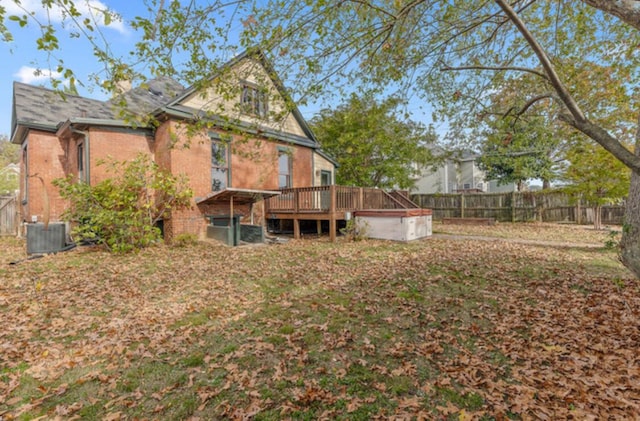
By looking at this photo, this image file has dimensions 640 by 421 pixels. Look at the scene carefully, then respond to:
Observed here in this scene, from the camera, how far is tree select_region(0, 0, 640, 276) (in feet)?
12.2

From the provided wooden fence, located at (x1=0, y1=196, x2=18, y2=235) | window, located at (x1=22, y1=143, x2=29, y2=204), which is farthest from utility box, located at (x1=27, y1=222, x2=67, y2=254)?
wooden fence, located at (x1=0, y1=196, x2=18, y2=235)

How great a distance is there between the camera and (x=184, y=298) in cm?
502

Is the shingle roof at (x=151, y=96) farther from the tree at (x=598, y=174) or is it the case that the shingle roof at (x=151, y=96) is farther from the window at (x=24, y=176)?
the tree at (x=598, y=174)

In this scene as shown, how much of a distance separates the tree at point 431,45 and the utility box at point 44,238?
711 centimetres

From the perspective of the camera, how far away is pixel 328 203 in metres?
11.1

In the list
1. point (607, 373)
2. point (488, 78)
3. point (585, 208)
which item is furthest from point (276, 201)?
point (585, 208)

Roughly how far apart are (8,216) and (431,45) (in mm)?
18669

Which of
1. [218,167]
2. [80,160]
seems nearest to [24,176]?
[80,160]

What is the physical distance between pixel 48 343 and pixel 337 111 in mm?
17331

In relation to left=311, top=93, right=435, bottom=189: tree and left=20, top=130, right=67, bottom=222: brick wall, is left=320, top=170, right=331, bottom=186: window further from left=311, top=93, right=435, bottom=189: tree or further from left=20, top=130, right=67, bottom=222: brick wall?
left=20, top=130, right=67, bottom=222: brick wall

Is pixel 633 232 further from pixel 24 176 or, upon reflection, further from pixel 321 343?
pixel 24 176

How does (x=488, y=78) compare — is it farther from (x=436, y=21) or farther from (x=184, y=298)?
(x=184, y=298)

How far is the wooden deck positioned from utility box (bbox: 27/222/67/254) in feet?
22.5

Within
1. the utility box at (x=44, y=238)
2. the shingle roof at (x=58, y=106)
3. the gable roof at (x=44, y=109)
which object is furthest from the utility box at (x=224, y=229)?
the gable roof at (x=44, y=109)
